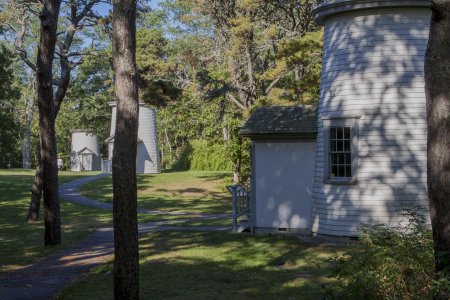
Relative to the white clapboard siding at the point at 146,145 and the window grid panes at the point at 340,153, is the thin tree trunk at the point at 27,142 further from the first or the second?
the window grid panes at the point at 340,153

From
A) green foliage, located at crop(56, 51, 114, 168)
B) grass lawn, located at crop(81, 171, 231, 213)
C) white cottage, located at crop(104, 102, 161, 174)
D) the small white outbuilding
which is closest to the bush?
the small white outbuilding

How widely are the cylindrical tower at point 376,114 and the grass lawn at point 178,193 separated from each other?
433 inches

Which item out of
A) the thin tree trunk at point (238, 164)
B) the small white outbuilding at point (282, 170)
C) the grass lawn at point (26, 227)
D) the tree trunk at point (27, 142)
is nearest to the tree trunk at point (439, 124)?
the grass lawn at point (26, 227)

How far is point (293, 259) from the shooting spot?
12.8 metres

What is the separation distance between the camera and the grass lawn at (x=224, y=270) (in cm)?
962

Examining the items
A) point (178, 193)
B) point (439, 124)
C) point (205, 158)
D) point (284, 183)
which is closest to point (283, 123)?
point (284, 183)

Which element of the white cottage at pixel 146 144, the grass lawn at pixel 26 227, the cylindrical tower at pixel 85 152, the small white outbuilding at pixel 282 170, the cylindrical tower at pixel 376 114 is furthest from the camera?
the cylindrical tower at pixel 85 152

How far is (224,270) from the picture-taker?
38.3 ft

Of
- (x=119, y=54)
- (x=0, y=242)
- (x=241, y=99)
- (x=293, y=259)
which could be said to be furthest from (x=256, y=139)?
(x=241, y=99)

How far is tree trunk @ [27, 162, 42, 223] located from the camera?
21.1m

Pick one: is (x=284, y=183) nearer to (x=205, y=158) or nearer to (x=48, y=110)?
(x=48, y=110)

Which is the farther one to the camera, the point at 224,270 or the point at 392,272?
the point at 224,270

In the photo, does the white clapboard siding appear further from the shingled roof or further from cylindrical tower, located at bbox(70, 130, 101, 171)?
the shingled roof

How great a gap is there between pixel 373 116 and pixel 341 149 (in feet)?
4.03
